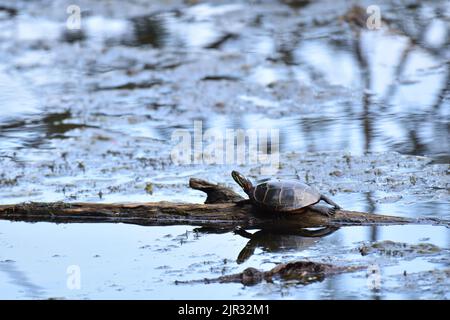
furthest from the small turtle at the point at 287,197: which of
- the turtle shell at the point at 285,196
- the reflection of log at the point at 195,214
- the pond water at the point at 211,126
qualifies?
the pond water at the point at 211,126

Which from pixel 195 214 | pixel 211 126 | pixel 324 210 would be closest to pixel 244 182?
pixel 195 214

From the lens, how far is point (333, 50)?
15.4m

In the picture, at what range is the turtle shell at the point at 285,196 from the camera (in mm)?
7902

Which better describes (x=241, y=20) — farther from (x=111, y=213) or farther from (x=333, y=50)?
(x=111, y=213)

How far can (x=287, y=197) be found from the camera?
26.0 feet

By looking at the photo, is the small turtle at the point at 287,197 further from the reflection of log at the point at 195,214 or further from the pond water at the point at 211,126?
the pond water at the point at 211,126

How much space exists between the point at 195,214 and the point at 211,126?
3907 mm

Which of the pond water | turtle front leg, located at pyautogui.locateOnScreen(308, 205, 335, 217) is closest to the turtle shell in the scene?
turtle front leg, located at pyautogui.locateOnScreen(308, 205, 335, 217)

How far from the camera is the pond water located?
7082 millimetres

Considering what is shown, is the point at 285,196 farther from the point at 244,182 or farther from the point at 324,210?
the point at 244,182

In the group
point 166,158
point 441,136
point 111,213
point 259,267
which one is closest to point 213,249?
point 259,267

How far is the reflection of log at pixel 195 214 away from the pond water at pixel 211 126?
0.11 metres

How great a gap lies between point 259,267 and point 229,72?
7389 mm

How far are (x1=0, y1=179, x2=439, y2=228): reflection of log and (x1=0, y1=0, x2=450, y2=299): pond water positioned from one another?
0.35 feet
